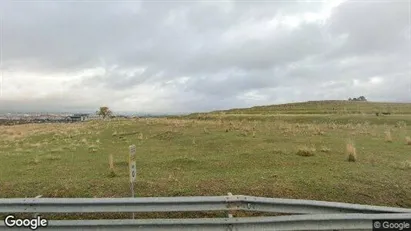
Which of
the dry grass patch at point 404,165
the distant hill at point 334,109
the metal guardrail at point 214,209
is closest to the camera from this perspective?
the metal guardrail at point 214,209

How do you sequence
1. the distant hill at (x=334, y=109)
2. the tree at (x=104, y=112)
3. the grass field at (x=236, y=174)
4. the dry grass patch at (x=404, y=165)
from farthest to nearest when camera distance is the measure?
the tree at (x=104, y=112), the distant hill at (x=334, y=109), the dry grass patch at (x=404, y=165), the grass field at (x=236, y=174)

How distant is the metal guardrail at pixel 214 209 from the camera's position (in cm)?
628

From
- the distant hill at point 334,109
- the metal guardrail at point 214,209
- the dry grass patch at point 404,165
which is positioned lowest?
the dry grass patch at point 404,165

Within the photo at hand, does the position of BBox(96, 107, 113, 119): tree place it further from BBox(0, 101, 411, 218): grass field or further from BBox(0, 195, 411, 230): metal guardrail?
BBox(0, 195, 411, 230): metal guardrail

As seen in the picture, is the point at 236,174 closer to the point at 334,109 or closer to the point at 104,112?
the point at 334,109

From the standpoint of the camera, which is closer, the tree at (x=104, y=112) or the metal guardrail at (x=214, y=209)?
the metal guardrail at (x=214, y=209)

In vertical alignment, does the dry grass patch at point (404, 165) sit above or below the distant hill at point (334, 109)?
below

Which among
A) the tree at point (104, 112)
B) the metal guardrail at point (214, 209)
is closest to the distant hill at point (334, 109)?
the tree at point (104, 112)

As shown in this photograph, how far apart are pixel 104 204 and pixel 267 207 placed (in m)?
2.90

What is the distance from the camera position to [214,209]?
664 cm

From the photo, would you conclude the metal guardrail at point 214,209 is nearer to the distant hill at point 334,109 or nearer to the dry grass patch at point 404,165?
the dry grass patch at point 404,165

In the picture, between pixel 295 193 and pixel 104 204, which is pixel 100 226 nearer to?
pixel 104 204

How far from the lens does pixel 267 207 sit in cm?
679

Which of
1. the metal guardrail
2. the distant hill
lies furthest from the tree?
the metal guardrail
